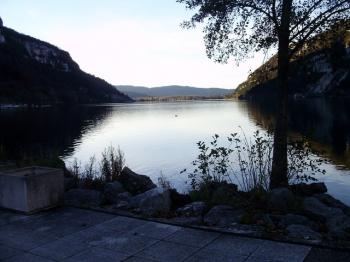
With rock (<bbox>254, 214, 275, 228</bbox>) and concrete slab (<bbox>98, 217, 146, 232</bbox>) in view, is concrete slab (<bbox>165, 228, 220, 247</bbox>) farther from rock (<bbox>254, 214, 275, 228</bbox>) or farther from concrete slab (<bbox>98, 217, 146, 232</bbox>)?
rock (<bbox>254, 214, 275, 228</bbox>)

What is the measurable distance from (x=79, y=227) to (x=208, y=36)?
7288 millimetres

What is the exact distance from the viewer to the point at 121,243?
6.58m

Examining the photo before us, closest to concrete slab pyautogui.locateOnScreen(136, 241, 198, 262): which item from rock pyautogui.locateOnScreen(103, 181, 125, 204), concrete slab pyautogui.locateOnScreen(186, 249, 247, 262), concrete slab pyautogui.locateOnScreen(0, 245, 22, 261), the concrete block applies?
concrete slab pyautogui.locateOnScreen(186, 249, 247, 262)

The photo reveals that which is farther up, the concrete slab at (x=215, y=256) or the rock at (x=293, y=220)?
the concrete slab at (x=215, y=256)

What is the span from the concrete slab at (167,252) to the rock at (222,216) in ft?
5.08

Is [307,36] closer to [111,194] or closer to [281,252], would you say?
[111,194]

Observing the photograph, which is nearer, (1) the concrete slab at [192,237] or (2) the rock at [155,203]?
(1) the concrete slab at [192,237]

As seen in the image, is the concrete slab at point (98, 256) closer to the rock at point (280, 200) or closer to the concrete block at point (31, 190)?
the concrete block at point (31, 190)

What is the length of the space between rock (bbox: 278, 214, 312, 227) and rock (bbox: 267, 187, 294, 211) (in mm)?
842

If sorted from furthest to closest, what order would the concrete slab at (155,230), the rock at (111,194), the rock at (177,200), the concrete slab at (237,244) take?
the rock at (111,194)
the rock at (177,200)
the concrete slab at (155,230)
the concrete slab at (237,244)

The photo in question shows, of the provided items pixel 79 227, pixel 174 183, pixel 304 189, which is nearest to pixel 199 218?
pixel 79 227

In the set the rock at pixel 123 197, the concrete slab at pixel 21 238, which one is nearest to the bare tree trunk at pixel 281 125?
the rock at pixel 123 197

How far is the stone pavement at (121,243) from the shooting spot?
597 centimetres

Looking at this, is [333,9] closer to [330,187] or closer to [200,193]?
[200,193]
